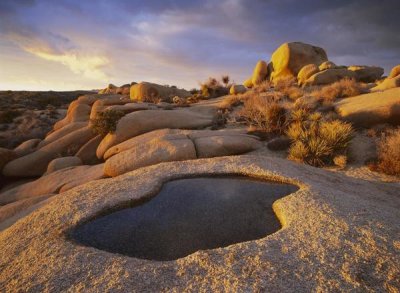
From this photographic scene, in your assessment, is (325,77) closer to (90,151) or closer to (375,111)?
(375,111)

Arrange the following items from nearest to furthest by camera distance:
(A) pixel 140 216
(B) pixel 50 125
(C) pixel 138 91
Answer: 1. (A) pixel 140 216
2. (B) pixel 50 125
3. (C) pixel 138 91

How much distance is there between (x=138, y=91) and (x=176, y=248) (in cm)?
2785

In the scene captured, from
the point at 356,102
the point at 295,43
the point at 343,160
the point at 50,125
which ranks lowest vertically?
the point at 50,125

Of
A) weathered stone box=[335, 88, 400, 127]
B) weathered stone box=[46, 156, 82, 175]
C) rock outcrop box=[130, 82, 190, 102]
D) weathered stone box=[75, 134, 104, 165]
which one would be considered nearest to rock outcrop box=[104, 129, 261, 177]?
weathered stone box=[335, 88, 400, 127]

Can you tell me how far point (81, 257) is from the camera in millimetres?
4270

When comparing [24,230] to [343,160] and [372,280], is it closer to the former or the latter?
[372,280]

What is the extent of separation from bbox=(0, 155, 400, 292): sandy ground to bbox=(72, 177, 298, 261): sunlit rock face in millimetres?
291

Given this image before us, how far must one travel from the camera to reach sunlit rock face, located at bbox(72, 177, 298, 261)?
4.68m

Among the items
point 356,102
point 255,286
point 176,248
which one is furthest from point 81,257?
point 356,102

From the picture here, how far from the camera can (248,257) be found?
4020 mm

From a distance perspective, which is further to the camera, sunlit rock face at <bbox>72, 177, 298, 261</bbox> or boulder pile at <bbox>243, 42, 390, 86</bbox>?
boulder pile at <bbox>243, 42, 390, 86</bbox>

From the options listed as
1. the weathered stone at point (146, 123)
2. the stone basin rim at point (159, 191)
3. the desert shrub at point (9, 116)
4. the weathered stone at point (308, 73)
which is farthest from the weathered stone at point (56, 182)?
the weathered stone at point (308, 73)

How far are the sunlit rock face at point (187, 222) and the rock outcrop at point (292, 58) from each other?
3057cm

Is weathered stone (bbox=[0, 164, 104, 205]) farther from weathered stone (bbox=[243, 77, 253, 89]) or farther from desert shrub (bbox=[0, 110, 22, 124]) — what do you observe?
weathered stone (bbox=[243, 77, 253, 89])
